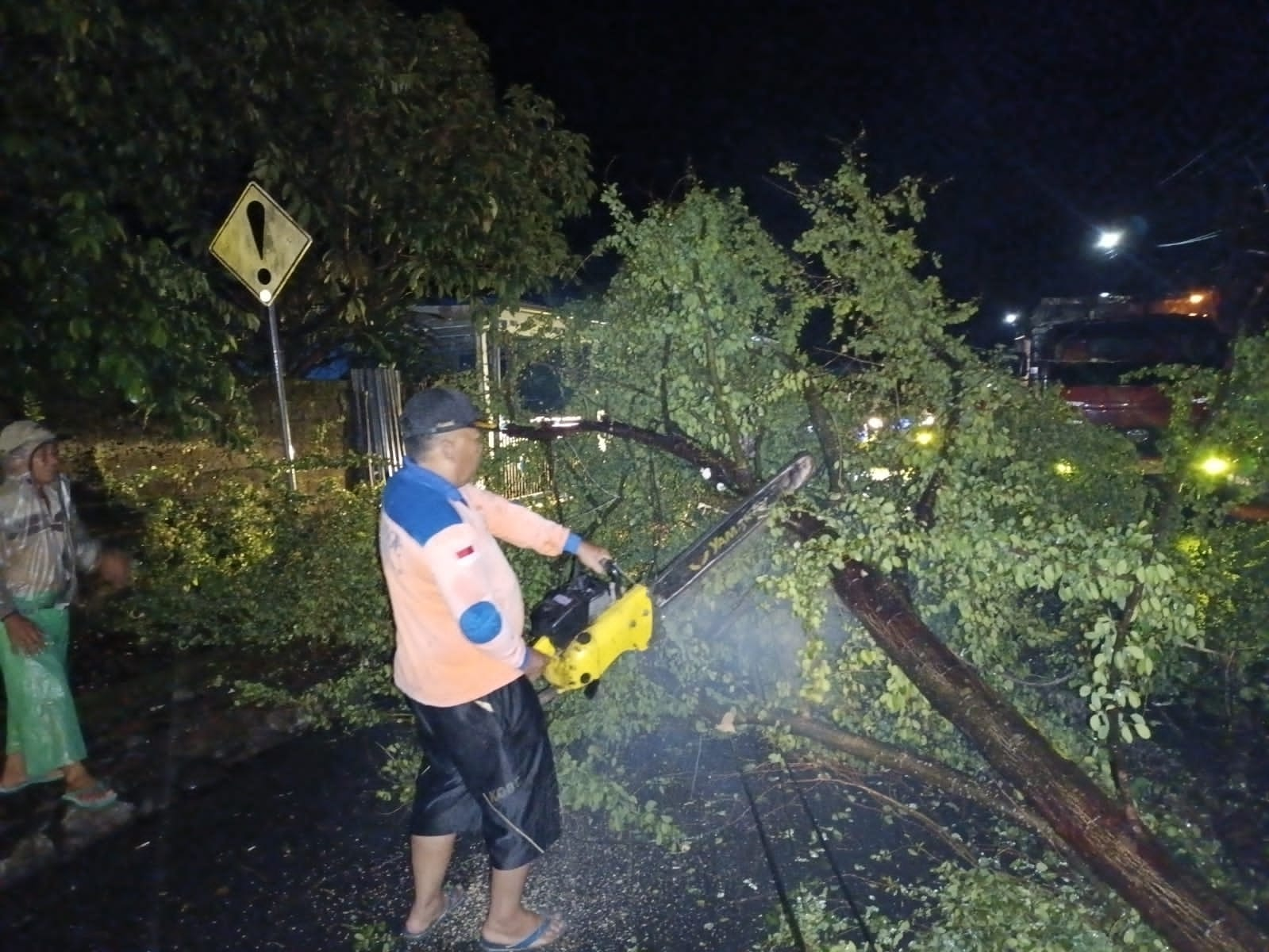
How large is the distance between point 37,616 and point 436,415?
218 cm

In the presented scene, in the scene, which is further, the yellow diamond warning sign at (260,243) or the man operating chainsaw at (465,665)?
the yellow diamond warning sign at (260,243)

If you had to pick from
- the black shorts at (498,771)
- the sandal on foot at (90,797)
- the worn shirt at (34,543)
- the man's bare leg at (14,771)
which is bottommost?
the sandal on foot at (90,797)

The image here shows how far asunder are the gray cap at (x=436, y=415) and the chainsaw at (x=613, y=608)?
660 mm

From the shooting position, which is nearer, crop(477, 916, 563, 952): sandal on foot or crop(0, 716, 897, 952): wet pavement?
crop(477, 916, 563, 952): sandal on foot

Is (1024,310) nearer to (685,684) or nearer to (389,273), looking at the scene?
(389,273)

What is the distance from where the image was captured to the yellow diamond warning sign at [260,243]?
17.4ft

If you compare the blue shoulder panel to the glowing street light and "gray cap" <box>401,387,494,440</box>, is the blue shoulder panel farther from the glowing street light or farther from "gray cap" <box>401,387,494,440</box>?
the glowing street light

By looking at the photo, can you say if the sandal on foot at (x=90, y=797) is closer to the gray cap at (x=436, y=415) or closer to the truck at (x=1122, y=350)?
the gray cap at (x=436, y=415)

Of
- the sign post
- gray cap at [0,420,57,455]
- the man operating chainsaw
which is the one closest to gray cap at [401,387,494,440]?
the man operating chainsaw

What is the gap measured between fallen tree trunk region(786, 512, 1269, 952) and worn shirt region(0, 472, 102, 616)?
2.87 meters

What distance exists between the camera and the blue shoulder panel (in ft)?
9.33

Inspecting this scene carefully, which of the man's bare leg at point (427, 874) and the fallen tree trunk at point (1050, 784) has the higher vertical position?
the fallen tree trunk at point (1050, 784)

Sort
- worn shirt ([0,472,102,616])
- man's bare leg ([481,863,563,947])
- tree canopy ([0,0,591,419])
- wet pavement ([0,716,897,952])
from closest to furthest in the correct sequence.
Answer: man's bare leg ([481,863,563,947]) → wet pavement ([0,716,897,952]) → worn shirt ([0,472,102,616]) → tree canopy ([0,0,591,419])

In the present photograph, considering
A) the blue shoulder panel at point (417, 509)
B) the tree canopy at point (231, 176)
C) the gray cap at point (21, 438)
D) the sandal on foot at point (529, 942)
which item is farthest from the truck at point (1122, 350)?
the gray cap at point (21, 438)
